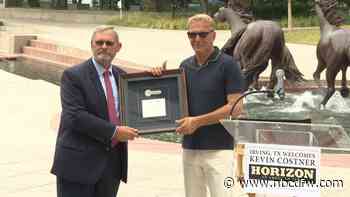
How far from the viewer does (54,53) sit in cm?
2244

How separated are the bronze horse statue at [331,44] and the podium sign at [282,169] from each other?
25.4 ft

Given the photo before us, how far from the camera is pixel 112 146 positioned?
3.94 metres

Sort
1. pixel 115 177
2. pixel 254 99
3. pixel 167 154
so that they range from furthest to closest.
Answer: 1. pixel 254 99
2. pixel 167 154
3. pixel 115 177

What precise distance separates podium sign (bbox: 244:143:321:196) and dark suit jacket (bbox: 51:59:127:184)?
826mm

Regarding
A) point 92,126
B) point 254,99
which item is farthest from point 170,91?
point 254,99

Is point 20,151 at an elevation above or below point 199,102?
below

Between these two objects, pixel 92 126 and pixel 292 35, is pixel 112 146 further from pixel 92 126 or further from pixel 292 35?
pixel 292 35

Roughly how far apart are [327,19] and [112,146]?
27.1 feet

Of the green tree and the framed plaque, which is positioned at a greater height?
the green tree

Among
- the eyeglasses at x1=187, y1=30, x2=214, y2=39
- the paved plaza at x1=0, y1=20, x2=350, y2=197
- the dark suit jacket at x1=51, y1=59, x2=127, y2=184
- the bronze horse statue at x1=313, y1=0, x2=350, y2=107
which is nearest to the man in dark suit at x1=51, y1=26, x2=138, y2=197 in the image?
the dark suit jacket at x1=51, y1=59, x2=127, y2=184

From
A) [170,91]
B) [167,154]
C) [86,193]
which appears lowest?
[167,154]

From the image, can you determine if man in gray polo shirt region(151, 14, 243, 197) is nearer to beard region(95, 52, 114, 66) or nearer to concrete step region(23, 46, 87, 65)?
beard region(95, 52, 114, 66)

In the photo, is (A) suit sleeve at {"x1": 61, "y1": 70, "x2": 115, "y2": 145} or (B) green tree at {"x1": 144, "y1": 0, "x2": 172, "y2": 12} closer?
(A) suit sleeve at {"x1": 61, "y1": 70, "x2": 115, "y2": 145}

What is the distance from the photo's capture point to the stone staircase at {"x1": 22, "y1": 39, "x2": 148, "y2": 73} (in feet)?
68.8
